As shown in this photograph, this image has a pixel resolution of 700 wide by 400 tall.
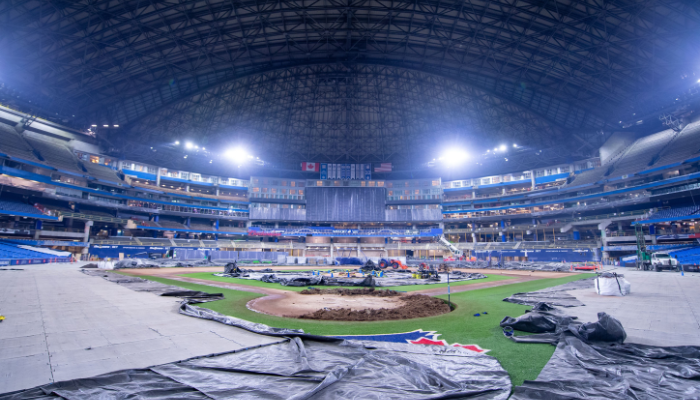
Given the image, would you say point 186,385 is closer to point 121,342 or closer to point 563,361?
point 121,342

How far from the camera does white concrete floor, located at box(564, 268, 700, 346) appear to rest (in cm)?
735

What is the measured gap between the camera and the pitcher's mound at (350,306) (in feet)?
36.2

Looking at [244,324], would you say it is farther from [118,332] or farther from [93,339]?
[93,339]

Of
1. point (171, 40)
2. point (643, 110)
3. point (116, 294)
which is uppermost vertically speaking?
point (171, 40)

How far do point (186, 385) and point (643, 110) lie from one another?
219 ft

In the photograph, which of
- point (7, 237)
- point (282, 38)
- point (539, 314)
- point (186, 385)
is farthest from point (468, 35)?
point (7, 237)

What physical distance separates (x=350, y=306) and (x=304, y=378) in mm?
9098

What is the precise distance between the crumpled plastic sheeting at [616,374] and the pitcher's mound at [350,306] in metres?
5.71

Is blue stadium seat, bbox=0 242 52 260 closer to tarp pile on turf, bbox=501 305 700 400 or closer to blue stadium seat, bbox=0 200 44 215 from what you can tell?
blue stadium seat, bbox=0 200 44 215

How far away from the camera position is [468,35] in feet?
129

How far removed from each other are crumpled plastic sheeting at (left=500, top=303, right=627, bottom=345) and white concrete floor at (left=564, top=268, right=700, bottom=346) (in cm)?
104

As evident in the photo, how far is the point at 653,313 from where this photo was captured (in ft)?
34.0

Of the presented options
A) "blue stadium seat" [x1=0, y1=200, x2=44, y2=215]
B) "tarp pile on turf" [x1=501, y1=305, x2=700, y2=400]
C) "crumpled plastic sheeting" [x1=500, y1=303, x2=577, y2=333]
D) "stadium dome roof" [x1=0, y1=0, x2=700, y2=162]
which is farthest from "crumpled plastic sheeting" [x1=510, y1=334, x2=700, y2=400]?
"blue stadium seat" [x1=0, y1=200, x2=44, y2=215]

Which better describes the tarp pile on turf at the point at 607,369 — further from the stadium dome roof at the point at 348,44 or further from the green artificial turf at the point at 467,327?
the stadium dome roof at the point at 348,44
